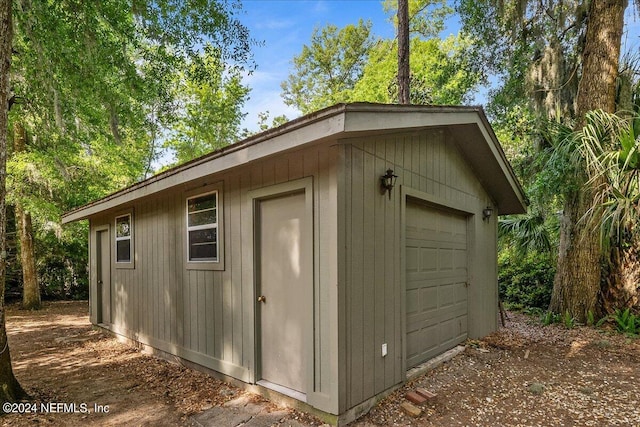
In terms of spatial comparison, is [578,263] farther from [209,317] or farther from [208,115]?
[208,115]

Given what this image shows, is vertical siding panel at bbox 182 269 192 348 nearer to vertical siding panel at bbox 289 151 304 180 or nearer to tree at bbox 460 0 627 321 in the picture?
vertical siding panel at bbox 289 151 304 180

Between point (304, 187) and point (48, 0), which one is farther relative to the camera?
point (48, 0)

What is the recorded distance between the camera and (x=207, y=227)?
4.46m

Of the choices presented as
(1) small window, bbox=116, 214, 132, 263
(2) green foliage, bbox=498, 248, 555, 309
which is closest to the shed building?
(1) small window, bbox=116, 214, 132, 263

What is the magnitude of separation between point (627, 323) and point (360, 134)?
18.5 ft

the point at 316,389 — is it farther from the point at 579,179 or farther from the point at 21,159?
the point at 21,159

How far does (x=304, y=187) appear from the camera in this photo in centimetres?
330

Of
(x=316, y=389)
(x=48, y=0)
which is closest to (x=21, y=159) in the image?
(x=48, y=0)

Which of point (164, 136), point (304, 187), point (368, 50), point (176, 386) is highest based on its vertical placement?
point (368, 50)

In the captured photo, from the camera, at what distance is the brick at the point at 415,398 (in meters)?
3.35

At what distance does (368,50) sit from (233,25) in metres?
15.4

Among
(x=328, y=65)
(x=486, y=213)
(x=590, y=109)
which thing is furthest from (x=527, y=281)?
(x=328, y=65)

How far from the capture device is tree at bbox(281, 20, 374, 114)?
2020 cm

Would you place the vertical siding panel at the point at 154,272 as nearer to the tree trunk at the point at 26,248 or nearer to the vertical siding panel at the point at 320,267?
the vertical siding panel at the point at 320,267
